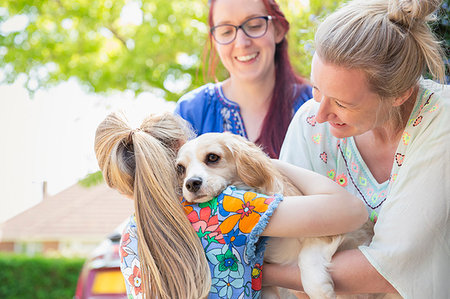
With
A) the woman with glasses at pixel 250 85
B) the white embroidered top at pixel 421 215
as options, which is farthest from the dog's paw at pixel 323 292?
the woman with glasses at pixel 250 85

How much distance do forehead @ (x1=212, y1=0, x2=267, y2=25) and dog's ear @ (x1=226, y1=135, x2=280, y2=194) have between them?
124 cm

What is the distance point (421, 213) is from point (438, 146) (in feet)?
0.86

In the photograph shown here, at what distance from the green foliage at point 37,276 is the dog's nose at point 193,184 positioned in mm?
8441

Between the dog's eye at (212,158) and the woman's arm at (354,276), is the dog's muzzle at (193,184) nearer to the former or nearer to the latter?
the dog's eye at (212,158)

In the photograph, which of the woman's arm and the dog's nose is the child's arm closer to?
the woman's arm

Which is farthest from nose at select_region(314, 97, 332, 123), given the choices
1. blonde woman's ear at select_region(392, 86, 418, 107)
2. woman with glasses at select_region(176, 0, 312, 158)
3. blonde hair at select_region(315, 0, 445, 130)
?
woman with glasses at select_region(176, 0, 312, 158)

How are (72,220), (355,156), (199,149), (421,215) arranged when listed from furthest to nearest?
(72,220)
(355,156)
(199,149)
(421,215)

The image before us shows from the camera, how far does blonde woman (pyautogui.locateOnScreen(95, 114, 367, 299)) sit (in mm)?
2145

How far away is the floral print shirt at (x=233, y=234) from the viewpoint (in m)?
2.15

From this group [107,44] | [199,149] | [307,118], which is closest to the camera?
[199,149]

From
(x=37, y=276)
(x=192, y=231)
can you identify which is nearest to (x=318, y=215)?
(x=192, y=231)

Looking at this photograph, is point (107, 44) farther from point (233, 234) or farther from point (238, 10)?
point (233, 234)

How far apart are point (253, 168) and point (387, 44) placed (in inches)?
28.7

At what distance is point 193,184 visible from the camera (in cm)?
222
